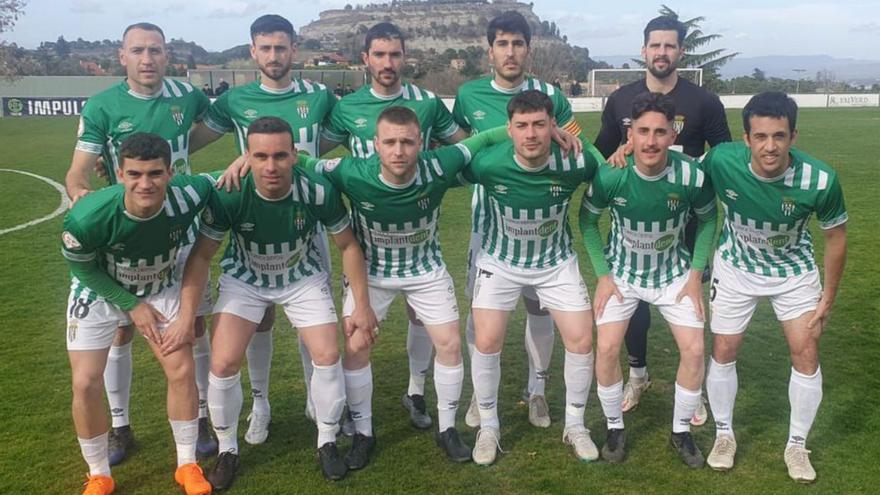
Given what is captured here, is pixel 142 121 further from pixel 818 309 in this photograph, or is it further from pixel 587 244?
pixel 818 309

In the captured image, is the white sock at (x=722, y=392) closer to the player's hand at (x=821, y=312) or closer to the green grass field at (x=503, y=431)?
the green grass field at (x=503, y=431)

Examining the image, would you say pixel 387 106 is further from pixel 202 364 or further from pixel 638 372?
pixel 638 372

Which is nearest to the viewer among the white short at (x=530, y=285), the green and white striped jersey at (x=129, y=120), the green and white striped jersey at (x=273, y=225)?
the green and white striped jersey at (x=273, y=225)

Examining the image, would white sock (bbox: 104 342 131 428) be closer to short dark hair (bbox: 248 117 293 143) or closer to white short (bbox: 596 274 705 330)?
short dark hair (bbox: 248 117 293 143)

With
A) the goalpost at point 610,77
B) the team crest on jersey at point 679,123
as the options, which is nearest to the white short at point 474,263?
the team crest on jersey at point 679,123

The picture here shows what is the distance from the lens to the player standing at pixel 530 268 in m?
4.21

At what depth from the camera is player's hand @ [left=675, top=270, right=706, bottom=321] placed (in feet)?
13.5

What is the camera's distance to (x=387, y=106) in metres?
4.68

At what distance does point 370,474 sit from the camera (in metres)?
4.12

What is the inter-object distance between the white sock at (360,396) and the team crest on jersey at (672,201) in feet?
6.12

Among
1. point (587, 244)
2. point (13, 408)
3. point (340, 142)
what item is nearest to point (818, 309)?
point (587, 244)

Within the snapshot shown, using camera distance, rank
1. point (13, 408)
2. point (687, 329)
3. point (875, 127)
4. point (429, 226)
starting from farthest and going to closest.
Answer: point (875, 127) → point (13, 408) → point (429, 226) → point (687, 329)

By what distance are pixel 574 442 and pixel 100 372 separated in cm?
255

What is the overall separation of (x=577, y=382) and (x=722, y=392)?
0.78 metres
